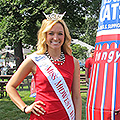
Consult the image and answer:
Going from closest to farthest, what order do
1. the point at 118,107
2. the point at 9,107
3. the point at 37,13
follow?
the point at 118,107, the point at 9,107, the point at 37,13

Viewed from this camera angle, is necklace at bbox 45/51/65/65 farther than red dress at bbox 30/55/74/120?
Yes

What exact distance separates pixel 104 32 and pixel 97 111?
0.92m

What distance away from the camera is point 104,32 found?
2.78m

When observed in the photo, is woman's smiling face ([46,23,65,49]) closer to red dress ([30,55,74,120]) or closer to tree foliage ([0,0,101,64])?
red dress ([30,55,74,120])

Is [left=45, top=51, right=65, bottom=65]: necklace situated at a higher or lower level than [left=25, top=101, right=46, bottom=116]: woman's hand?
higher

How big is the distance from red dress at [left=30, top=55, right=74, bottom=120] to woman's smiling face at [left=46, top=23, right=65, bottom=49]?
19 cm

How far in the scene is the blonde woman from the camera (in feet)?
6.41

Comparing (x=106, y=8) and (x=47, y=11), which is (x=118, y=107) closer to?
(x=106, y=8)

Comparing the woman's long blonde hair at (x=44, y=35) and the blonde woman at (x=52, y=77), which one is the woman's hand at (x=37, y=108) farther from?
the woman's long blonde hair at (x=44, y=35)

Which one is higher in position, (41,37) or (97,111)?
(41,37)

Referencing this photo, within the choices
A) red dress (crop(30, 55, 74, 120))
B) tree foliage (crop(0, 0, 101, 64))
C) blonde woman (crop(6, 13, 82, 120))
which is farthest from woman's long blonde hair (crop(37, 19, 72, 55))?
tree foliage (crop(0, 0, 101, 64))

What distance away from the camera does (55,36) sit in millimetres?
2082

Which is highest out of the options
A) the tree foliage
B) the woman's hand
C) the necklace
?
the tree foliage

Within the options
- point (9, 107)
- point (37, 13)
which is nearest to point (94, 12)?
point (37, 13)
